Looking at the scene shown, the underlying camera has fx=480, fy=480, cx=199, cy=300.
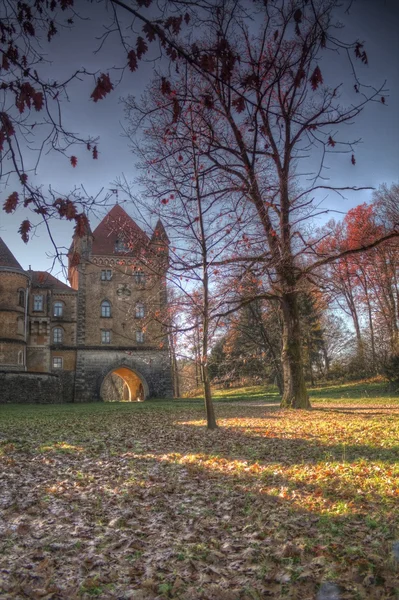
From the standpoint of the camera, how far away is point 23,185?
4.12 meters

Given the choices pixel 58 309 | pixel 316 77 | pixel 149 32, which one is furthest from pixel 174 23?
pixel 58 309

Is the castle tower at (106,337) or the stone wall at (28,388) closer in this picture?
the stone wall at (28,388)

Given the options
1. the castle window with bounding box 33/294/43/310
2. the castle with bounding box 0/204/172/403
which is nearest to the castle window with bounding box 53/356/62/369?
the castle with bounding box 0/204/172/403

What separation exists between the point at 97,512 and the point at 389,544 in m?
3.22

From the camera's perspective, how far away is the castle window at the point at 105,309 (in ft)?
135

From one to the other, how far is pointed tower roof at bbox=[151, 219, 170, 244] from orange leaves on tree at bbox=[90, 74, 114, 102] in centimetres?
873

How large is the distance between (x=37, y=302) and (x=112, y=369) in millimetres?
8321

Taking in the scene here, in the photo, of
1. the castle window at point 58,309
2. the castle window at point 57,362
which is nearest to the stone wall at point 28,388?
the castle window at point 57,362

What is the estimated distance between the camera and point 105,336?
4100 centimetres

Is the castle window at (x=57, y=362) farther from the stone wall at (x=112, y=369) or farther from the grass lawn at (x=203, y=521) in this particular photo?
the grass lawn at (x=203, y=521)

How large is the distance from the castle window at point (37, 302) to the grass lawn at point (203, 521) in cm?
3098

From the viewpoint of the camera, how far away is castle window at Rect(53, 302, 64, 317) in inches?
1596

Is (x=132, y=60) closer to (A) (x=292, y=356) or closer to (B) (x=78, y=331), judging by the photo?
(A) (x=292, y=356)

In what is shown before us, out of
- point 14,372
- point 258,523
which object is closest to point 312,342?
point 14,372
